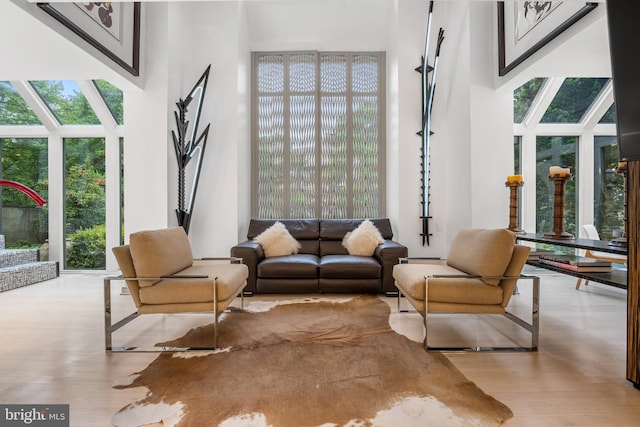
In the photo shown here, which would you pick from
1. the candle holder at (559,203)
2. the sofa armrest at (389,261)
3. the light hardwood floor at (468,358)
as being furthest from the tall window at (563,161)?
the sofa armrest at (389,261)

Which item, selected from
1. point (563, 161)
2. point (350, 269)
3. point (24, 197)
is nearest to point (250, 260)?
point (350, 269)

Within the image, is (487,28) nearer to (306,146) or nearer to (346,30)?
(346,30)

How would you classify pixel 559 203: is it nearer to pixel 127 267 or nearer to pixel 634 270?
pixel 634 270

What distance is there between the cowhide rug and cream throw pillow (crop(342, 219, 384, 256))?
4.93ft

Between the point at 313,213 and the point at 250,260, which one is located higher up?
the point at 313,213

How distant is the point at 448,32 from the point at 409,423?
4635mm

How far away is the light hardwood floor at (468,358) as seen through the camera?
1632 millimetres

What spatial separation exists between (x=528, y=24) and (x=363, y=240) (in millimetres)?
2828

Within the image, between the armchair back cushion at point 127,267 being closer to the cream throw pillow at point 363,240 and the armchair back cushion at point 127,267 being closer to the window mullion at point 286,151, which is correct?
the cream throw pillow at point 363,240

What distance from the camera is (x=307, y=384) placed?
5.90ft

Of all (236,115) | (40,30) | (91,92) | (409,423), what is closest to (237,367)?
(409,423)

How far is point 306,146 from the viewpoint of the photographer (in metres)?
4.96

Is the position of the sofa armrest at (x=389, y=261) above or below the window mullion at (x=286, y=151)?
below

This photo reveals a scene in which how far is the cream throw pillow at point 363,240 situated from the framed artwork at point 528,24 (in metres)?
2.32
